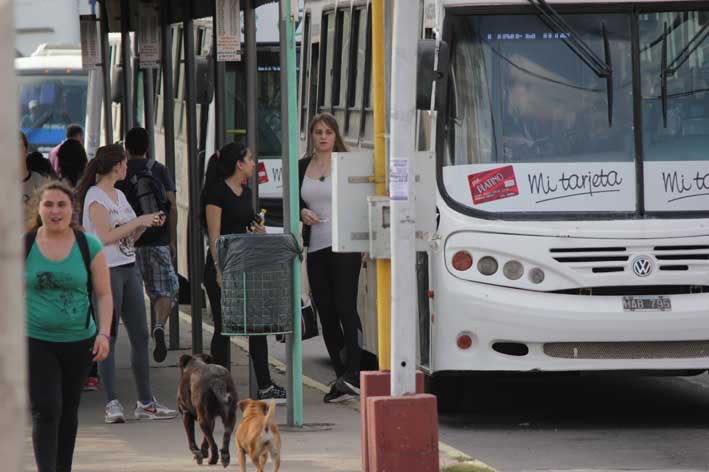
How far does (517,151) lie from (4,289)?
24.6ft

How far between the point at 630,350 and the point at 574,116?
150 cm

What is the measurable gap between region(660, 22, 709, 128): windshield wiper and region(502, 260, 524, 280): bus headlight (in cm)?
132

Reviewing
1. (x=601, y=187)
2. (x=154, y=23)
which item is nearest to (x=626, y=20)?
(x=601, y=187)

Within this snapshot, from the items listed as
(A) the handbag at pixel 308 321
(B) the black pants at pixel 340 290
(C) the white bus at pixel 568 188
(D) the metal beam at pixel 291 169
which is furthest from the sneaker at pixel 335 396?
(D) the metal beam at pixel 291 169

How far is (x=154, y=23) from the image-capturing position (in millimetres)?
15578

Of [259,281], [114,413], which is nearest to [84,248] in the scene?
[259,281]

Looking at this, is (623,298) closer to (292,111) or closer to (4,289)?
(292,111)

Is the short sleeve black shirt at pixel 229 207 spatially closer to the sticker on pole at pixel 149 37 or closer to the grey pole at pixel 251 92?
the grey pole at pixel 251 92

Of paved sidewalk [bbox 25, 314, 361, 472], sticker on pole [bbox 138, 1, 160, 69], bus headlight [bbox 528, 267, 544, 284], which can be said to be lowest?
paved sidewalk [bbox 25, 314, 361, 472]

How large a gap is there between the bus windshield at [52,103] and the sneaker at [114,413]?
25603mm

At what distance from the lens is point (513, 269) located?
10539 mm

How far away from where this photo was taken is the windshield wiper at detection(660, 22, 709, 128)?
10844 millimetres

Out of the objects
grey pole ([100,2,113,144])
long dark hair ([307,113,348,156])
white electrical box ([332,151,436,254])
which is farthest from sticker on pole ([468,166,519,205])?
grey pole ([100,2,113,144])

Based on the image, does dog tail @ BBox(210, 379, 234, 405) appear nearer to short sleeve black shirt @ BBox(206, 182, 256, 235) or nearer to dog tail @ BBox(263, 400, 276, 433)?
dog tail @ BBox(263, 400, 276, 433)
